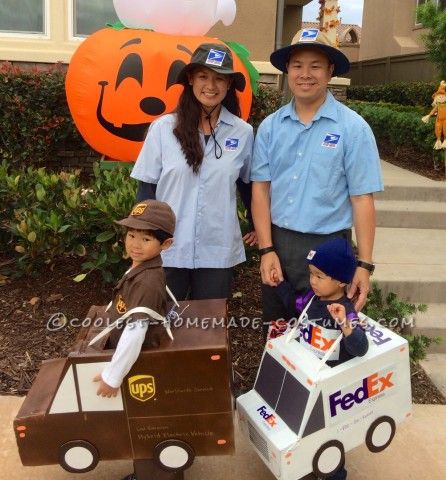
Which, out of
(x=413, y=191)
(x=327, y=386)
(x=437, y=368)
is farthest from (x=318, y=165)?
(x=413, y=191)

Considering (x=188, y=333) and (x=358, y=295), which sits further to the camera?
(x=358, y=295)

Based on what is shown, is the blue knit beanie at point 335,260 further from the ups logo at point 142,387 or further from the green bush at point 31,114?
the green bush at point 31,114

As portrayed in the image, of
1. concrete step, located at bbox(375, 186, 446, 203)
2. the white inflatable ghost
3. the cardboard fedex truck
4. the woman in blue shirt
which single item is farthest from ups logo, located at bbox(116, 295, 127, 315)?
concrete step, located at bbox(375, 186, 446, 203)

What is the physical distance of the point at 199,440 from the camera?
220cm

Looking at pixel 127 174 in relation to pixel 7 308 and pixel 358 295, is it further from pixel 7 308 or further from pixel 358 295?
pixel 358 295

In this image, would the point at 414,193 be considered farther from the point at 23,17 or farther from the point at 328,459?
the point at 23,17

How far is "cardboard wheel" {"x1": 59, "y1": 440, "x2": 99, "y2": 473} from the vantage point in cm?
218

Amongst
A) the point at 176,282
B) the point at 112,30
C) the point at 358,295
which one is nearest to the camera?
the point at 358,295

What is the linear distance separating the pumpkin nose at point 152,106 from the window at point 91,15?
9.80 ft

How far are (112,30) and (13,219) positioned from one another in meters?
1.75

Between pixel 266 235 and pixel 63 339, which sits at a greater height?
pixel 266 235

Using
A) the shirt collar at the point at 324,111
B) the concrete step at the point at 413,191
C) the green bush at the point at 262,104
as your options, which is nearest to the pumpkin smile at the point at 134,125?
the green bush at the point at 262,104

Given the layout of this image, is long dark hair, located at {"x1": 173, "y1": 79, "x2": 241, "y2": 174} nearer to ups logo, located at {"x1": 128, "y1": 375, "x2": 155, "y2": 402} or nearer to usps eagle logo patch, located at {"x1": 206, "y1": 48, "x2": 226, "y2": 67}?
usps eagle logo patch, located at {"x1": 206, "y1": 48, "x2": 226, "y2": 67}

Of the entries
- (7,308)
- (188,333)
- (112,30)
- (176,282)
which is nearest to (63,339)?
(7,308)
